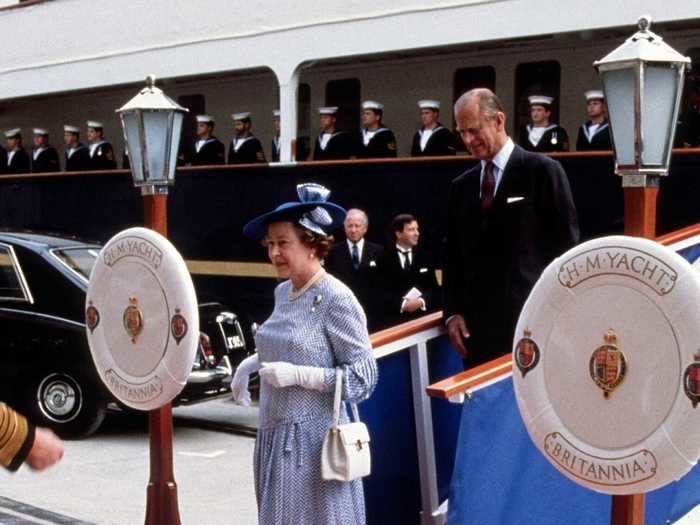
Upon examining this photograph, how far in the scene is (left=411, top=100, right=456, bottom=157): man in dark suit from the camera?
13508 millimetres

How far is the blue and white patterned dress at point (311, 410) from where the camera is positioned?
14.9ft

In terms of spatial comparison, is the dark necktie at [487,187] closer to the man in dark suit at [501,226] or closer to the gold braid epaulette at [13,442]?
the man in dark suit at [501,226]

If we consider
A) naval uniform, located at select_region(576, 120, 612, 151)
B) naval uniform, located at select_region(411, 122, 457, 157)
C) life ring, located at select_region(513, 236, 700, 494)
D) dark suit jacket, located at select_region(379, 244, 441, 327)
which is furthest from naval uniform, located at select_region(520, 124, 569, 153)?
life ring, located at select_region(513, 236, 700, 494)

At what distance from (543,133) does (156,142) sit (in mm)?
6688

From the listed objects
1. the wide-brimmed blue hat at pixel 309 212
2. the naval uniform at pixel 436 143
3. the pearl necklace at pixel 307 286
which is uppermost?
the naval uniform at pixel 436 143

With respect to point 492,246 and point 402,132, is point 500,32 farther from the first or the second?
point 492,246

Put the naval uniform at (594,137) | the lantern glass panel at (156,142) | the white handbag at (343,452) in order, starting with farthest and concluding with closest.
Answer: the naval uniform at (594,137)
the lantern glass panel at (156,142)
the white handbag at (343,452)

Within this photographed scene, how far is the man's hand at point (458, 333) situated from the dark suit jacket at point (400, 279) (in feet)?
17.2

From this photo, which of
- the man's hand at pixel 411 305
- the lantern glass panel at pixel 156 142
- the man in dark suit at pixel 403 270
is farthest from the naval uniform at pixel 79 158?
the lantern glass panel at pixel 156 142

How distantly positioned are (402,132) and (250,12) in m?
2.40

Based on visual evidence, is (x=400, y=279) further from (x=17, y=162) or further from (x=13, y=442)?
(x=17, y=162)

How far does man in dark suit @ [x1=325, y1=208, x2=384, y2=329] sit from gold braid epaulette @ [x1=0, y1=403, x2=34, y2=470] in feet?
24.0

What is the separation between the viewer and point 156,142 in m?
6.62

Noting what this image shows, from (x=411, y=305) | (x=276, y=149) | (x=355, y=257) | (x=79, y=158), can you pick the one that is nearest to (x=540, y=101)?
(x=355, y=257)
